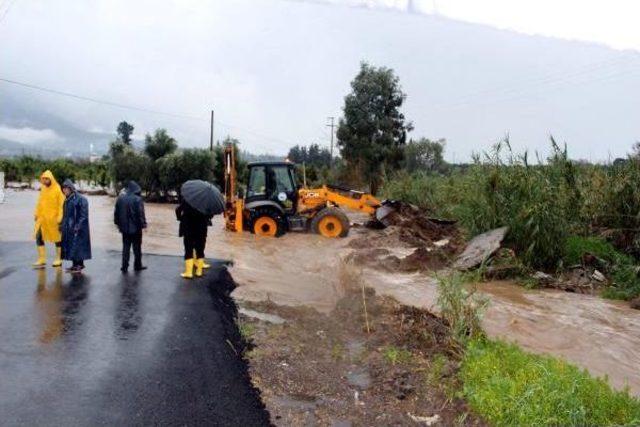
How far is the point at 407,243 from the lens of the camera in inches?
709

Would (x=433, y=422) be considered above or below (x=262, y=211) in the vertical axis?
below

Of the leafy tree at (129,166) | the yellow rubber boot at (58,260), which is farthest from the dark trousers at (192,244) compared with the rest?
the leafy tree at (129,166)

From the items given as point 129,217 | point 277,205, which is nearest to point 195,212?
point 129,217

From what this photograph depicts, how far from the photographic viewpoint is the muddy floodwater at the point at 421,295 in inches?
323

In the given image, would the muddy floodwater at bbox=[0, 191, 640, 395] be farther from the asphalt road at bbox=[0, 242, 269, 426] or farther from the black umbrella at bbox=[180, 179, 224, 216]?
the asphalt road at bbox=[0, 242, 269, 426]

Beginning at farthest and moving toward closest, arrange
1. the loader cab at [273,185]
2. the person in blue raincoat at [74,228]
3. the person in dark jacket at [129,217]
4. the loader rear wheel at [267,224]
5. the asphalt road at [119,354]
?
the loader cab at [273,185], the loader rear wheel at [267,224], the person in dark jacket at [129,217], the person in blue raincoat at [74,228], the asphalt road at [119,354]

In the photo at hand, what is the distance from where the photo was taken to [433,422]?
512cm

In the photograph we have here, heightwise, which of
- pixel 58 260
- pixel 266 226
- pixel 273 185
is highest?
pixel 273 185

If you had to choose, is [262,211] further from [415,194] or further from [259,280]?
[415,194]

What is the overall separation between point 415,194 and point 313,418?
70.2 ft

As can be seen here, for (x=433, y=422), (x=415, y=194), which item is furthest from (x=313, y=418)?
(x=415, y=194)

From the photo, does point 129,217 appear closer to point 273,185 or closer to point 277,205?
point 277,205

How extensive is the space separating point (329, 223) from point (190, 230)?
8.78 meters

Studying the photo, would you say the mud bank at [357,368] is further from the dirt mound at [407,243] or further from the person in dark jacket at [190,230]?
the dirt mound at [407,243]
